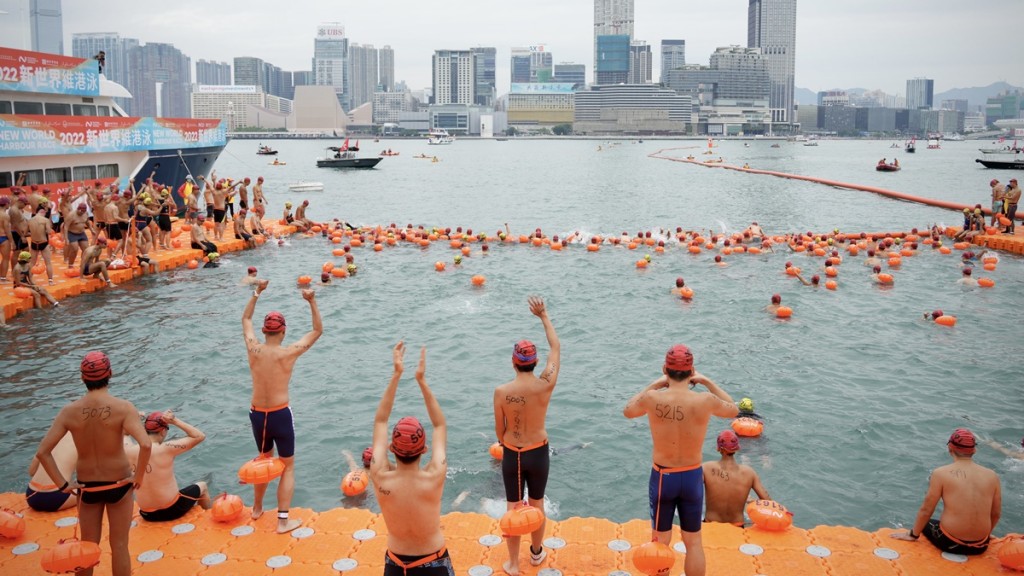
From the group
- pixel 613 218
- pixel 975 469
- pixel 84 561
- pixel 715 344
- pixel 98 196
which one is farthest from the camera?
pixel 613 218

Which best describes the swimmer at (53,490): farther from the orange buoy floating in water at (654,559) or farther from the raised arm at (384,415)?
the orange buoy floating in water at (654,559)

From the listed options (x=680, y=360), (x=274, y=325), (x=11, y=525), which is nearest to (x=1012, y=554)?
(x=680, y=360)

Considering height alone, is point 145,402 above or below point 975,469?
below

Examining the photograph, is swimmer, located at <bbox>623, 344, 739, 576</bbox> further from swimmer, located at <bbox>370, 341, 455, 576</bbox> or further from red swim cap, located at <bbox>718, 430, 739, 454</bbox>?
red swim cap, located at <bbox>718, 430, 739, 454</bbox>

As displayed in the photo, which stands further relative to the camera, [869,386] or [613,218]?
[613,218]

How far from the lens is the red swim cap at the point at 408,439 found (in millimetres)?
5164

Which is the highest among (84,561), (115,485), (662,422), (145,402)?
(662,422)

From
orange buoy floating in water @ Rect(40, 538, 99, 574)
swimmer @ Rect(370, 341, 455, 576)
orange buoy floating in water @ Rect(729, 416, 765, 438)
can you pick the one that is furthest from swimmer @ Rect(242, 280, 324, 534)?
orange buoy floating in water @ Rect(729, 416, 765, 438)

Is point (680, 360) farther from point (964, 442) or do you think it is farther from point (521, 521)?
point (964, 442)

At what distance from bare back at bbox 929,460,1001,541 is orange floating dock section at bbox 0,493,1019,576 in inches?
10.4

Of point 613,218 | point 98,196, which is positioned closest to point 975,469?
point 98,196

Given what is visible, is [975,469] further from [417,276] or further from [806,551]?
[417,276]

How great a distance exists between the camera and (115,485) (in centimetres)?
677

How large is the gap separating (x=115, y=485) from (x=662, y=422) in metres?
4.54
